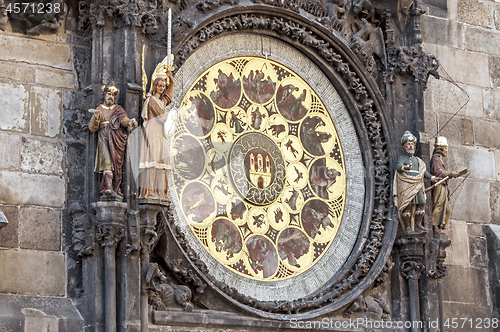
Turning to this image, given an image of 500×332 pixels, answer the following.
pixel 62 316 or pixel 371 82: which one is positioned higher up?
pixel 371 82

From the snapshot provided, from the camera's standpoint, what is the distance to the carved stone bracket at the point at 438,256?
10242 mm

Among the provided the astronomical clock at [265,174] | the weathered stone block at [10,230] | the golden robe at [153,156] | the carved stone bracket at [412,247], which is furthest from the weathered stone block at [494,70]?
the weathered stone block at [10,230]

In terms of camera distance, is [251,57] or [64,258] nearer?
[64,258]

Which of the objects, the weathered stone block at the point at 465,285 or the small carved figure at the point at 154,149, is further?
the weathered stone block at the point at 465,285

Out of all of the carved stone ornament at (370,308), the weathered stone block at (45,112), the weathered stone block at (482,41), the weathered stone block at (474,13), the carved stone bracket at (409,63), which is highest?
the weathered stone block at (474,13)

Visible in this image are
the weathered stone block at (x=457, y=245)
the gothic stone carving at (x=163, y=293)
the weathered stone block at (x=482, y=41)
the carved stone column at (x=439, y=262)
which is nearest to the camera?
the gothic stone carving at (x=163, y=293)

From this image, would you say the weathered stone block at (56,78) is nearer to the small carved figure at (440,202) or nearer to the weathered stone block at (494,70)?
the small carved figure at (440,202)

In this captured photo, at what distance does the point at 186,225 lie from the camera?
9086 mm

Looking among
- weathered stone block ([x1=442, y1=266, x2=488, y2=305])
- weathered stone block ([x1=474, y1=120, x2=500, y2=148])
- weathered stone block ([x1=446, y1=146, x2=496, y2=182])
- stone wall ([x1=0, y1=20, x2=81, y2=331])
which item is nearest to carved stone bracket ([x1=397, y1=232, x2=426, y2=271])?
weathered stone block ([x1=442, y1=266, x2=488, y2=305])

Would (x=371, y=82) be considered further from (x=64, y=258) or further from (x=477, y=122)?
(x=64, y=258)

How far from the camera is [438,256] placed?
1030 cm

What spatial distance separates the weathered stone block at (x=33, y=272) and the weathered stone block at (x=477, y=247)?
4.86m

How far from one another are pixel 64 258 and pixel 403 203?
365 centimetres

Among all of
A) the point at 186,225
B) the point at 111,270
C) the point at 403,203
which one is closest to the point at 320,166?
the point at 403,203
